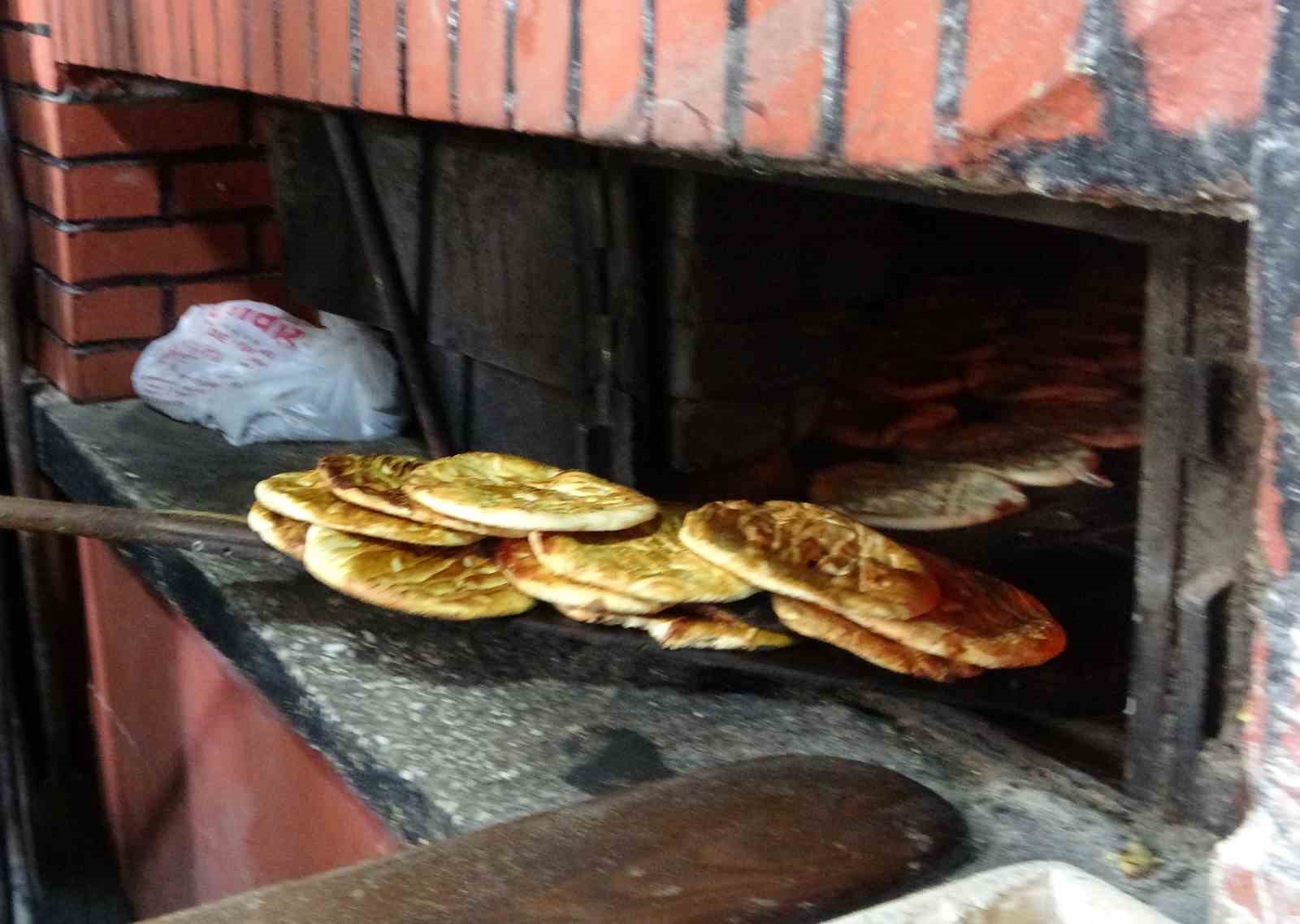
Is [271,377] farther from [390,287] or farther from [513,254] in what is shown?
[513,254]

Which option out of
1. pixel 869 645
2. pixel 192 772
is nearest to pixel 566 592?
pixel 869 645

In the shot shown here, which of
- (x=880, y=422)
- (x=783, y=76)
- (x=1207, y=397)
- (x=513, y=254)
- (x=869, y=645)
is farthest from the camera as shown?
(x=880, y=422)

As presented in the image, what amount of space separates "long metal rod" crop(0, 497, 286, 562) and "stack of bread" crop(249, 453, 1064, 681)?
49mm

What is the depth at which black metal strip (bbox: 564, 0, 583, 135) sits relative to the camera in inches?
41.0

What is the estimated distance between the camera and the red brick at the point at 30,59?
229 centimetres

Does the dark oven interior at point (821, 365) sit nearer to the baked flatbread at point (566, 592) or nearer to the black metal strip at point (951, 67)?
the baked flatbread at point (566, 592)

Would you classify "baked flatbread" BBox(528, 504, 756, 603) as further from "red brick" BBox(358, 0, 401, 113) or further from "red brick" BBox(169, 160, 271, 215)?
"red brick" BBox(169, 160, 271, 215)

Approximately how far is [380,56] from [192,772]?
120 cm

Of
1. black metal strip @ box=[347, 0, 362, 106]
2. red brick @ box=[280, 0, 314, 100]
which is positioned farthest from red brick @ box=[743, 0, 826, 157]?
red brick @ box=[280, 0, 314, 100]

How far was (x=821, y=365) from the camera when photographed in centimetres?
211

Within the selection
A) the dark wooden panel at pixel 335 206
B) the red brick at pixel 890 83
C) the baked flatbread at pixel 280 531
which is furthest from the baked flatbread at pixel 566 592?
the dark wooden panel at pixel 335 206

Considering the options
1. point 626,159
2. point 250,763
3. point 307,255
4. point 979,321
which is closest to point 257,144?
point 307,255

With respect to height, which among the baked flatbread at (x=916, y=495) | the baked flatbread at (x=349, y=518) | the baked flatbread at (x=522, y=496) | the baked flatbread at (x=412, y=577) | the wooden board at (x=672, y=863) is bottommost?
the baked flatbread at (x=916, y=495)

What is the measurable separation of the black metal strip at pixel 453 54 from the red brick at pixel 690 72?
11.8 inches
